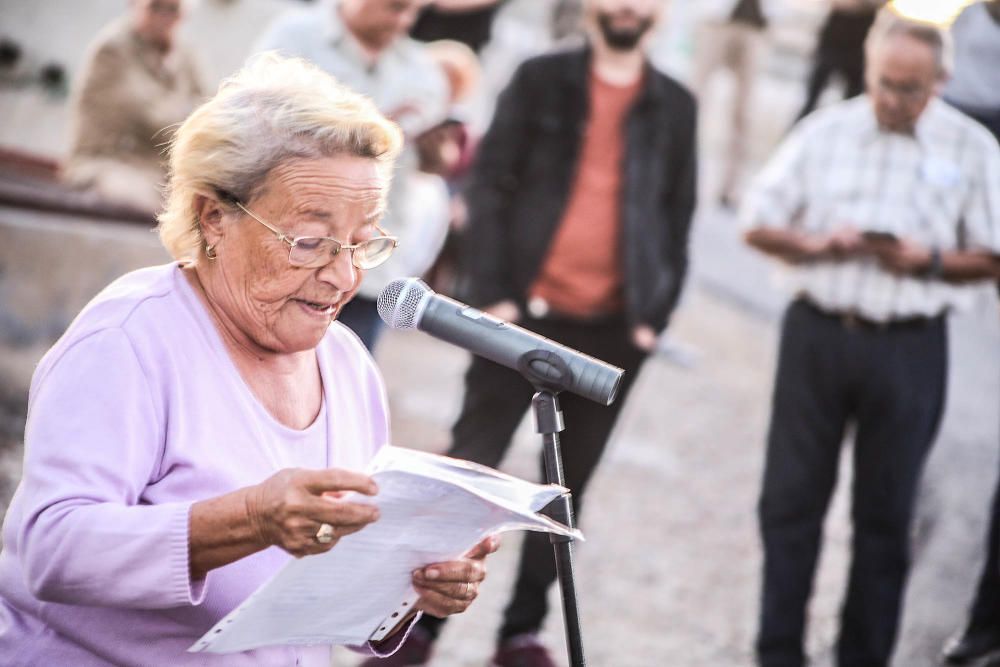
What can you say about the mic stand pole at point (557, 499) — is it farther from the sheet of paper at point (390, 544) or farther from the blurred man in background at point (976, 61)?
the blurred man in background at point (976, 61)

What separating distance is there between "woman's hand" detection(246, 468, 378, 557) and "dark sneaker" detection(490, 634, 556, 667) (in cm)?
251

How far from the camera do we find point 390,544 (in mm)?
1715

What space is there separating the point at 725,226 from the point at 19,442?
7.59m

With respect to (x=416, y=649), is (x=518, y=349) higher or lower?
higher

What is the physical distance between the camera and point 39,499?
1699 mm

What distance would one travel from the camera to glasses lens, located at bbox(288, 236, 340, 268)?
195 cm

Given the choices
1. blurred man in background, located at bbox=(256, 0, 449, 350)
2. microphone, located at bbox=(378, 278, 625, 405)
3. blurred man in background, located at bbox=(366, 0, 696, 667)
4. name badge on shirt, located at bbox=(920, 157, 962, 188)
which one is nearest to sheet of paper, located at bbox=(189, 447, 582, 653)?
microphone, located at bbox=(378, 278, 625, 405)

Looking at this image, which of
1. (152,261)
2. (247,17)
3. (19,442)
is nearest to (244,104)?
(19,442)

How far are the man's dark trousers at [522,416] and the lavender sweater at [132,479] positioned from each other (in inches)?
73.1

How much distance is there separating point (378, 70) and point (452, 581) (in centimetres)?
259

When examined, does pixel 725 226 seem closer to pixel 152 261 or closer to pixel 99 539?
pixel 152 261

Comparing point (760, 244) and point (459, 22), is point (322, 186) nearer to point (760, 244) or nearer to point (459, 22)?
point (760, 244)

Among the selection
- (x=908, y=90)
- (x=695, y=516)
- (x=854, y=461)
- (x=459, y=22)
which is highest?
(x=908, y=90)

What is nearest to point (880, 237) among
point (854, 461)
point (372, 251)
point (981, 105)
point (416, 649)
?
point (854, 461)
